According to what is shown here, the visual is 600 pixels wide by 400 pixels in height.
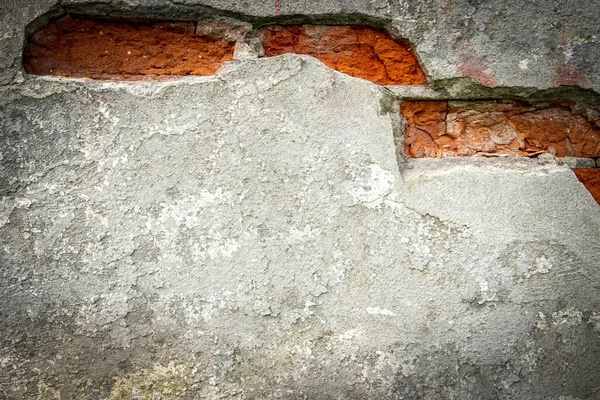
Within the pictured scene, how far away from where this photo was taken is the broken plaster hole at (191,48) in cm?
160

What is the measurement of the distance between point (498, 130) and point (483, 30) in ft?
1.06

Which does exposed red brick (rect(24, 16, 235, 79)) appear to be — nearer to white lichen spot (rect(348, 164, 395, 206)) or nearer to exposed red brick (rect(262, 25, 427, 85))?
exposed red brick (rect(262, 25, 427, 85))

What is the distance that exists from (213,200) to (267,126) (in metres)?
0.27

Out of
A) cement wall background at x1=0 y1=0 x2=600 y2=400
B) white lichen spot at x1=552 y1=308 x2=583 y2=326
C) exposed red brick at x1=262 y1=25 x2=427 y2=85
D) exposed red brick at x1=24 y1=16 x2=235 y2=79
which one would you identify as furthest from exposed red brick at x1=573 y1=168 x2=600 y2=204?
exposed red brick at x1=24 y1=16 x2=235 y2=79

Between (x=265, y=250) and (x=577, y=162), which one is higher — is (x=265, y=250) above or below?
below

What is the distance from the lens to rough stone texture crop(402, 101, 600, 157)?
167 centimetres

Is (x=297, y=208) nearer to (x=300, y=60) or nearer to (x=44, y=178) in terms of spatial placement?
(x=300, y=60)

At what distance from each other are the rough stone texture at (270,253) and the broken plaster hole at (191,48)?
12cm

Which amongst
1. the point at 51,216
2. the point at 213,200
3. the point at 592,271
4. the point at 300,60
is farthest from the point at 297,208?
the point at 592,271

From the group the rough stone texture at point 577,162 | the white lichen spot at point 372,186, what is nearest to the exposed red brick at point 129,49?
the white lichen spot at point 372,186

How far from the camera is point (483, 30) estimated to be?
1582 millimetres

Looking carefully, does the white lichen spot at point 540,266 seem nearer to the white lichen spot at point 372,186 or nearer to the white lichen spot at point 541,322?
the white lichen spot at point 541,322

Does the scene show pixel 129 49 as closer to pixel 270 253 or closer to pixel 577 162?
pixel 270 253

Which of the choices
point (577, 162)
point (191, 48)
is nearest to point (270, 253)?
point (191, 48)
